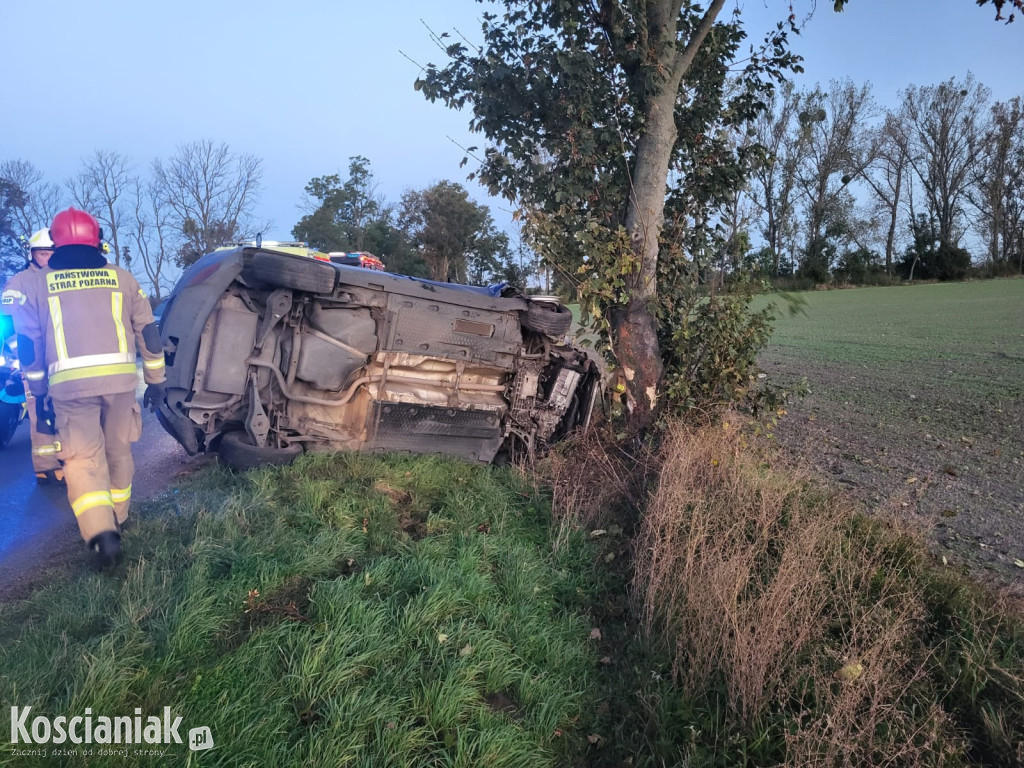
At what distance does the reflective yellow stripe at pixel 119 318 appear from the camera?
402 cm

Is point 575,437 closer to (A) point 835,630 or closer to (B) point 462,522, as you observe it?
(B) point 462,522

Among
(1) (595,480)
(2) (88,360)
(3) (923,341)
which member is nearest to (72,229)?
(2) (88,360)

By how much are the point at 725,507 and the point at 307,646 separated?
2.61 metres

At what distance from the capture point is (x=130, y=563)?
3676 millimetres

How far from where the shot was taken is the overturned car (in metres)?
4.97

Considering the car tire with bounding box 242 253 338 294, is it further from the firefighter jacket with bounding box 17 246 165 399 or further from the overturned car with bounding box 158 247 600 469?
the firefighter jacket with bounding box 17 246 165 399

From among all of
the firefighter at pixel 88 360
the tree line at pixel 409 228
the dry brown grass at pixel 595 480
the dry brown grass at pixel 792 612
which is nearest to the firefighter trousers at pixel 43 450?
the firefighter at pixel 88 360

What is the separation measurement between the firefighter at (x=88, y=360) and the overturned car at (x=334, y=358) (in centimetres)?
84

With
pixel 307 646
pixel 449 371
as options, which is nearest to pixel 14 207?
pixel 449 371

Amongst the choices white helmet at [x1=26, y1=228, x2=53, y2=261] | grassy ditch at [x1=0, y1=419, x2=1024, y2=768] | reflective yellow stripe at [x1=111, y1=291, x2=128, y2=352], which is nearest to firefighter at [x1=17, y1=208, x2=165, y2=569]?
reflective yellow stripe at [x1=111, y1=291, x2=128, y2=352]

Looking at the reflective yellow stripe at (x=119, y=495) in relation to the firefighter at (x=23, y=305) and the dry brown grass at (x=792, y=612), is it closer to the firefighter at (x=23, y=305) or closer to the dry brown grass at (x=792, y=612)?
the firefighter at (x=23, y=305)

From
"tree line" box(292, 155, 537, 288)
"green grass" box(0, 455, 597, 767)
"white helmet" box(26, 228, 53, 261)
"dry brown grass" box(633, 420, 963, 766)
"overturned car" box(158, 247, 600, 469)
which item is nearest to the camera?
"green grass" box(0, 455, 597, 767)

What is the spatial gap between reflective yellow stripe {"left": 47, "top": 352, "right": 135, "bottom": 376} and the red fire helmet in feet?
2.21

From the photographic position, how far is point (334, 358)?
5.11 meters
